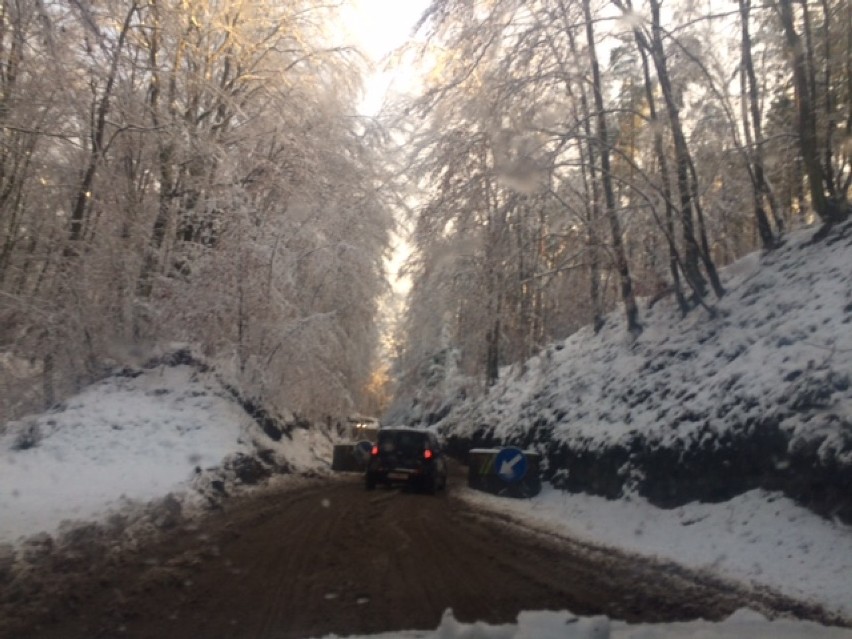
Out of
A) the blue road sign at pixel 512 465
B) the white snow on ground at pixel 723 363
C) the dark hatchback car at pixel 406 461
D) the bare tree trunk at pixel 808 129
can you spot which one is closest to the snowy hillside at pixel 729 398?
the white snow on ground at pixel 723 363

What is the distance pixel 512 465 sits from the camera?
18000 millimetres

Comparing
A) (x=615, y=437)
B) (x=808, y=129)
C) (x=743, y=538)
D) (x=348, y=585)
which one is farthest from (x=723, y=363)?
(x=348, y=585)

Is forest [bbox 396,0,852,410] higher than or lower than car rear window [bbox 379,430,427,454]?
higher

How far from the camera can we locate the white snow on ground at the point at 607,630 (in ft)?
18.7

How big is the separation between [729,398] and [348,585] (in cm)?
785

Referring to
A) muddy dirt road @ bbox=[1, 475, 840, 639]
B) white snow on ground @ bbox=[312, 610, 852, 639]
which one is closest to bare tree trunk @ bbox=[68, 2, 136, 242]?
muddy dirt road @ bbox=[1, 475, 840, 639]

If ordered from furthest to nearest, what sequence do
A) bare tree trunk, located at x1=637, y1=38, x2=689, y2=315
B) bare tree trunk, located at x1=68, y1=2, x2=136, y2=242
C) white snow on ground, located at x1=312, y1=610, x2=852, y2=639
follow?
bare tree trunk, located at x1=637, y1=38, x2=689, y2=315 → bare tree trunk, located at x1=68, y1=2, x2=136, y2=242 → white snow on ground, located at x1=312, y1=610, x2=852, y2=639

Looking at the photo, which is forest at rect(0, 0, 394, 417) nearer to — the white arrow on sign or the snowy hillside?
the white arrow on sign

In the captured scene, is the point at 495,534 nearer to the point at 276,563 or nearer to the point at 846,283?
the point at 276,563

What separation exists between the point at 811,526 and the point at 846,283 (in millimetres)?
5088

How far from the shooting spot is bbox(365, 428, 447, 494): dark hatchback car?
769 inches

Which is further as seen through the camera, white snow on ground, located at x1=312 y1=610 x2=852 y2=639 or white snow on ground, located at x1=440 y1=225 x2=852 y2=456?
white snow on ground, located at x1=440 y1=225 x2=852 y2=456

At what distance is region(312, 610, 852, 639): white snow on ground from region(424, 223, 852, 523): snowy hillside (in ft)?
12.0

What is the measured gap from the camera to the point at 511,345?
24.9m
